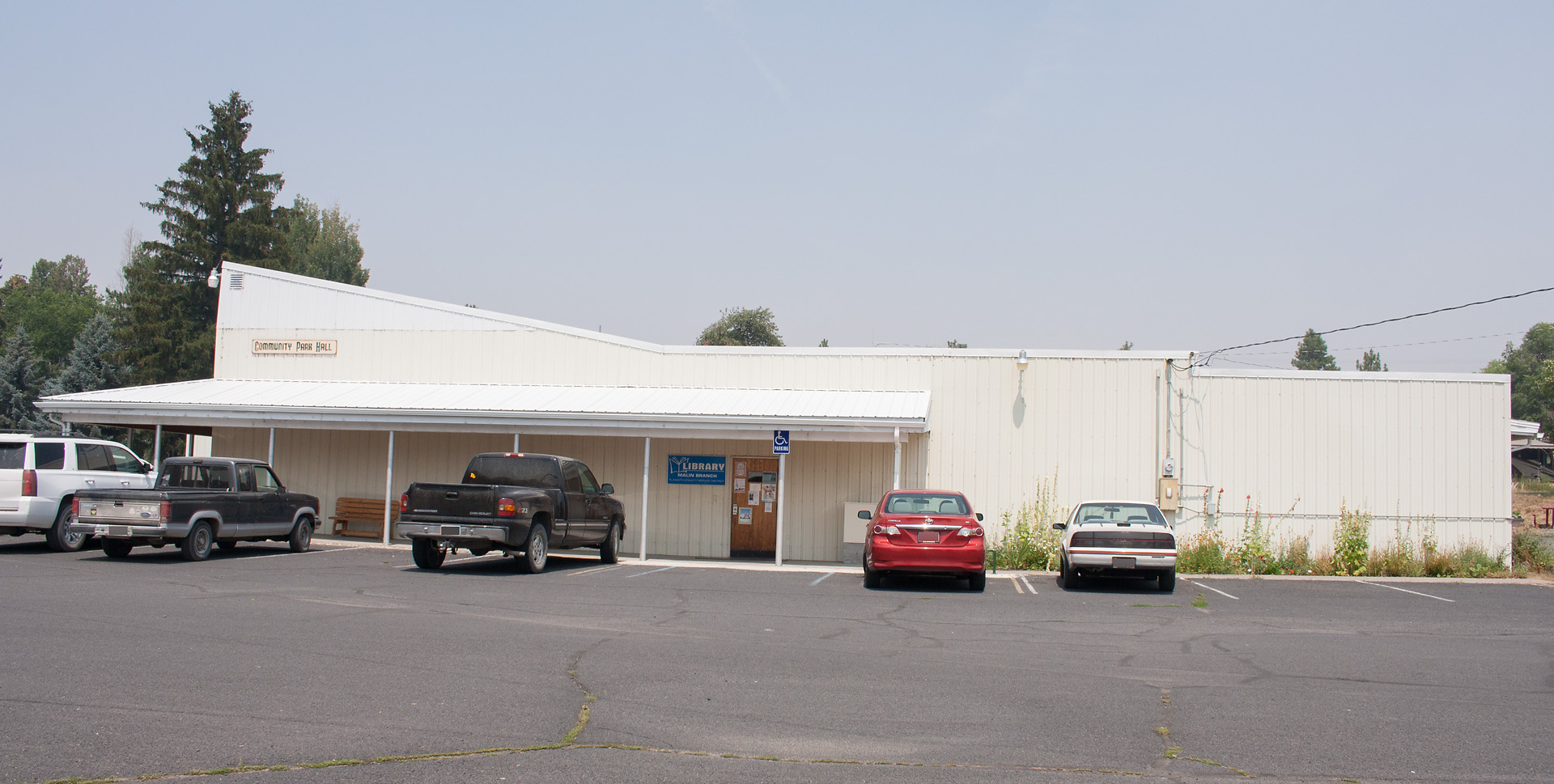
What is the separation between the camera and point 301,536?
19156 mm

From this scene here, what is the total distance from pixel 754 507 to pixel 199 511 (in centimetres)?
1010

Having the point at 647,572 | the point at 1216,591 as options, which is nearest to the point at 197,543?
the point at 647,572

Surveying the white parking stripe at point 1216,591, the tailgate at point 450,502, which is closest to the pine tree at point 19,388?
the tailgate at point 450,502

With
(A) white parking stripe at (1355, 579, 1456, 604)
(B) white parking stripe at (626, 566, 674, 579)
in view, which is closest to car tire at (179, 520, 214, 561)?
(B) white parking stripe at (626, 566, 674, 579)

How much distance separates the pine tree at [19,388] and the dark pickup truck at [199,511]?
34.3m

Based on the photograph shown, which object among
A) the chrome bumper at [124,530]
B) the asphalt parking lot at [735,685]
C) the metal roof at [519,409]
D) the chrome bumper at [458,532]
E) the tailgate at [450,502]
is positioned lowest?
the asphalt parking lot at [735,685]

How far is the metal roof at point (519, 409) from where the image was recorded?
64.5ft

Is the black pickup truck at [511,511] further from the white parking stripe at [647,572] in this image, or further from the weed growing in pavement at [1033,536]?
the weed growing in pavement at [1033,536]

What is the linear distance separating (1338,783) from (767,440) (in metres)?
16.6

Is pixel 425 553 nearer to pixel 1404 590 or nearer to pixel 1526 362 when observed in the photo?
pixel 1404 590

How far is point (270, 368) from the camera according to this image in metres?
25.0

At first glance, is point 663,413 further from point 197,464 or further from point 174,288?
point 174,288

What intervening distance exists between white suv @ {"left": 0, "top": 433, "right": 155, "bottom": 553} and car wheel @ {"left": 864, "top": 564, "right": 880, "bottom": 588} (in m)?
11.4

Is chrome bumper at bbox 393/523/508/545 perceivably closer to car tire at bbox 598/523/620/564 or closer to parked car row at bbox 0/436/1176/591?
parked car row at bbox 0/436/1176/591
